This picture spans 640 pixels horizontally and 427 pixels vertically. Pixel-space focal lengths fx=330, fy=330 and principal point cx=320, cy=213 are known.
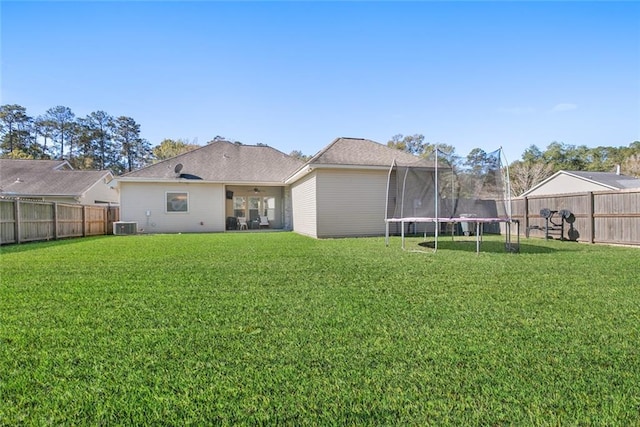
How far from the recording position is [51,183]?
20297 mm

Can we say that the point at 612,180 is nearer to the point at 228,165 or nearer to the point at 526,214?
the point at 526,214

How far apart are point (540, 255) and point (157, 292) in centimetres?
702

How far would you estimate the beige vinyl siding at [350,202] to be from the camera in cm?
1138

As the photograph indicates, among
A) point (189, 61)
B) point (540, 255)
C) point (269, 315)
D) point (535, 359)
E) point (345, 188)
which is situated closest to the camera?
point (535, 359)

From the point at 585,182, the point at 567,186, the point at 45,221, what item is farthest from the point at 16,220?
the point at 567,186

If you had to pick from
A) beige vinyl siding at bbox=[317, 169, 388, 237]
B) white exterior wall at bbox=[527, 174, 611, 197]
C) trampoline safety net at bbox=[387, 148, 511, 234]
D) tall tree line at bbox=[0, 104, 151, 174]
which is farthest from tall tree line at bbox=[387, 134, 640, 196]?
tall tree line at bbox=[0, 104, 151, 174]

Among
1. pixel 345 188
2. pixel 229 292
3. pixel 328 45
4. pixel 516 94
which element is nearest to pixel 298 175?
pixel 345 188

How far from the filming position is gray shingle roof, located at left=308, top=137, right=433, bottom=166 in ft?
38.0

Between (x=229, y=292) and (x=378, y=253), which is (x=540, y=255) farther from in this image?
(x=229, y=292)

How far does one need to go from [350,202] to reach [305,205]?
2.04m

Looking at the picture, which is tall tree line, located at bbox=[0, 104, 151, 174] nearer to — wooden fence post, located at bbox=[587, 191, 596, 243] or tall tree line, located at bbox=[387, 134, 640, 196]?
tall tree line, located at bbox=[387, 134, 640, 196]

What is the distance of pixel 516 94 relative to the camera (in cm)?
1198

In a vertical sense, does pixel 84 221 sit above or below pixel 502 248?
above

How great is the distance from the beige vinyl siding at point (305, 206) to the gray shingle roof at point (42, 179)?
13.6m
